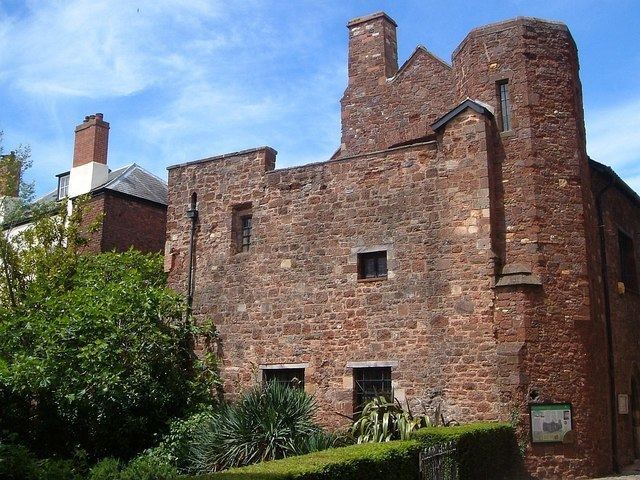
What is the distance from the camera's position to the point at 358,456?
8.20m

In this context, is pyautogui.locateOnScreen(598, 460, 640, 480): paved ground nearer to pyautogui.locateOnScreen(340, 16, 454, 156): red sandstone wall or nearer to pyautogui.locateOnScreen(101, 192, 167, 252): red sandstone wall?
pyautogui.locateOnScreen(340, 16, 454, 156): red sandstone wall

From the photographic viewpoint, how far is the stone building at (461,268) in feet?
42.0

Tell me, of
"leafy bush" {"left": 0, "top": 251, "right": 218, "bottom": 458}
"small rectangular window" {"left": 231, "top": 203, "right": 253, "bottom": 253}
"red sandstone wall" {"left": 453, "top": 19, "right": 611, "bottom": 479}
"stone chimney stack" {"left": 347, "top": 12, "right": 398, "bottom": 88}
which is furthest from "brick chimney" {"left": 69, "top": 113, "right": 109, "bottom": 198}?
"red sandstone wall" {"left": 453, "top": 19, "right": 611, "bottom": 479}

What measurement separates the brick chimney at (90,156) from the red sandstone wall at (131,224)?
153 centimetres

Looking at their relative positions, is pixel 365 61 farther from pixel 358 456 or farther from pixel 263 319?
pixel 358 456

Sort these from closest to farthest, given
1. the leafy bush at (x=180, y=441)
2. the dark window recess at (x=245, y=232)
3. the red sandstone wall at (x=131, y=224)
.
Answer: the leafy bush at (x=180, y=441), the dark window recess at (x=245, y=232), the red sandstone wall at (x=131, y=224)

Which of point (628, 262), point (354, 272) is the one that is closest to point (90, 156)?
point (354, 272)

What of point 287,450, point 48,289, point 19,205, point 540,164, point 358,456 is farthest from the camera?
point 19,205

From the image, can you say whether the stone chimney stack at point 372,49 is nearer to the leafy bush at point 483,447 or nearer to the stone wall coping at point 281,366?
the stone wall coping at point 281,366

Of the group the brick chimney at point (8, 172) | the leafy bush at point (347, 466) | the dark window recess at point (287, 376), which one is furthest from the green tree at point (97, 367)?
the leafy bush at point (347, 466)

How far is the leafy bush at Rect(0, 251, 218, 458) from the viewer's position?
14266 millimetres

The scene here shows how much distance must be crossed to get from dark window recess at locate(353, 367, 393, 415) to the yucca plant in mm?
1551

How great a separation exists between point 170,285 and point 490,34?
9547 millimetres

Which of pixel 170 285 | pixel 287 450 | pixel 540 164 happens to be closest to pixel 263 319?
pixel 170 285
